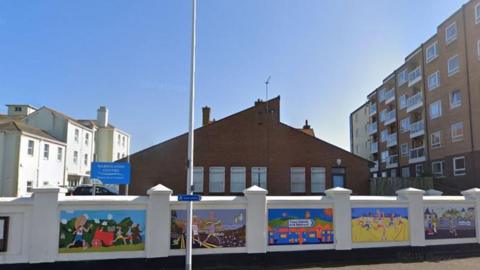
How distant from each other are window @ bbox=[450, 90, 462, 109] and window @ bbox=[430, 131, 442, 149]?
3300 millimetres

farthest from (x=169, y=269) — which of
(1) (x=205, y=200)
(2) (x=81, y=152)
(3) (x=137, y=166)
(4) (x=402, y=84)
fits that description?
(4) (x=402, y=84)

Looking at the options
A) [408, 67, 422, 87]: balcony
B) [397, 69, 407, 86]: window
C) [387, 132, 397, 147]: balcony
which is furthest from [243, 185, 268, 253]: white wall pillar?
[387, 132, 397, 147]: balcony

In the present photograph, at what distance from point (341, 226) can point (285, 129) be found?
2110 centimetres

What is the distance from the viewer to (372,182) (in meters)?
30.9

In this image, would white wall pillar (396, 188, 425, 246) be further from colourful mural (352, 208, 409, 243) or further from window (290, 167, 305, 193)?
window (290, 167, 305, 193)

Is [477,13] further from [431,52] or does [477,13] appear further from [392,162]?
[392,162]

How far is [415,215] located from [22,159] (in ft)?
112

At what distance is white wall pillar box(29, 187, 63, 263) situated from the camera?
868cm

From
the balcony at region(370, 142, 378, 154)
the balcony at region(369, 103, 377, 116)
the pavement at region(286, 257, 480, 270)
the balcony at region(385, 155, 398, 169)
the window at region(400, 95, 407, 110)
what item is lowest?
the pavement at region(286, 257, 480, 270)

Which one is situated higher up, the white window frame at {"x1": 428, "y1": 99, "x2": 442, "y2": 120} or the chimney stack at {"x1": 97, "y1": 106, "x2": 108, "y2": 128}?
the chimney stack at {"x1": 97, "y1": 106, "x2": 108, "y2": 128}

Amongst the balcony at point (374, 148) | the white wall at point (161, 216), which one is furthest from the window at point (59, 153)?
the balcony at point (374, 148)

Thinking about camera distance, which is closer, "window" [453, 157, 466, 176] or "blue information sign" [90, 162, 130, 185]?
"blue information sign" [90, 162, 130, 185]

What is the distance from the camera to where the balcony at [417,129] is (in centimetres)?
4169

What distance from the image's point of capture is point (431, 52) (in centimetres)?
4000
